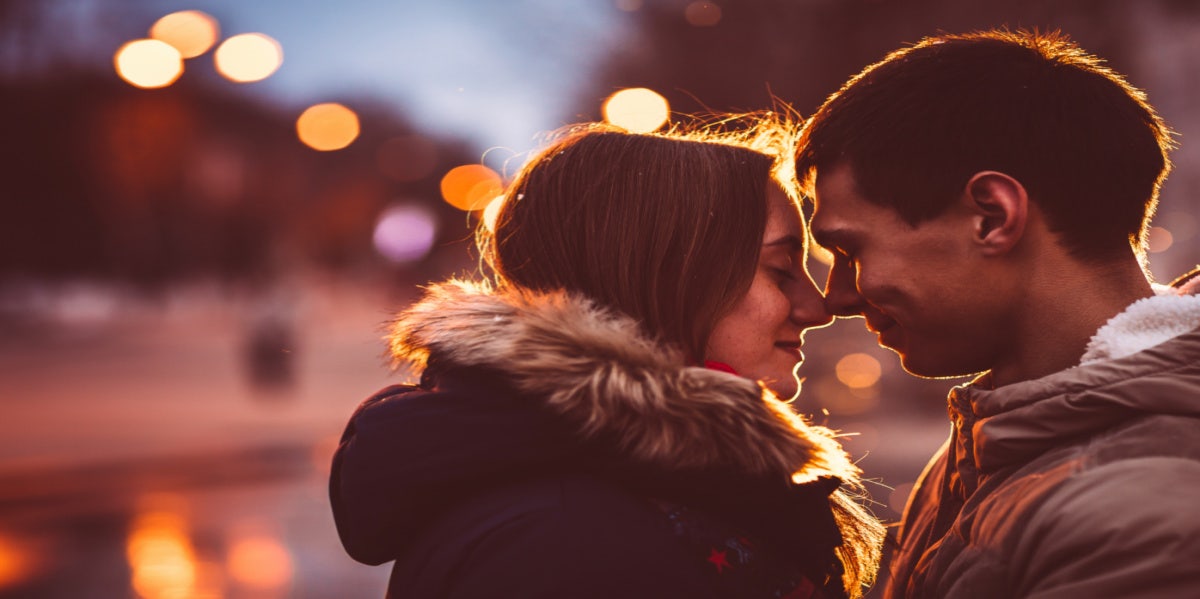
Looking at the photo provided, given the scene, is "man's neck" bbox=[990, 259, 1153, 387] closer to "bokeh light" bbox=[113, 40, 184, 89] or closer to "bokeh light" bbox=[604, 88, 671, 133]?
"bokeh light" bbox=[604, 88, 671, 133]

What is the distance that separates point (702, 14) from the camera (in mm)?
17281

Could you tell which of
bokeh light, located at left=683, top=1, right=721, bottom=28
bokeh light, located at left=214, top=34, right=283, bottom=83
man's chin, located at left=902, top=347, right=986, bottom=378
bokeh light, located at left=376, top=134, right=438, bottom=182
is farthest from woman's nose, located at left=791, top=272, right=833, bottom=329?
bokeh light, located at left=376, top=134, right=438, bottom=182

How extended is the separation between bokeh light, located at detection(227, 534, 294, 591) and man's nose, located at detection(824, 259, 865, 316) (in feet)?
21.1

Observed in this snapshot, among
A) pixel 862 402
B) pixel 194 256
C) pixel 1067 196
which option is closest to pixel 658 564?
pixel 1067 196

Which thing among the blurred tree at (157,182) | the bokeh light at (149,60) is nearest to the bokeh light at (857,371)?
the bokeh light at (149,60)

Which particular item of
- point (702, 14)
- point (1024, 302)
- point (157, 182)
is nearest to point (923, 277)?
point (1024, 302)

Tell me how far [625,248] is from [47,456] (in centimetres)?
1314

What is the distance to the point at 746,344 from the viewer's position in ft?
8.17

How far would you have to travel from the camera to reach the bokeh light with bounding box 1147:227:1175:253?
23.1 metres

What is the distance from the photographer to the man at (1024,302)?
1787 millimetres

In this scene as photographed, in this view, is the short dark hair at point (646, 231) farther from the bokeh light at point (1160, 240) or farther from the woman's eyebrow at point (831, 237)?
the bokeh light at point (1160, 240)

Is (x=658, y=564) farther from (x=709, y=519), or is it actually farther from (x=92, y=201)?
(x=92, y=201)

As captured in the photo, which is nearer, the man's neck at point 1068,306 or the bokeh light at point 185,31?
the man's neck at point 1068,306

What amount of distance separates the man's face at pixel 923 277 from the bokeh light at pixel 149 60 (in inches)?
565
